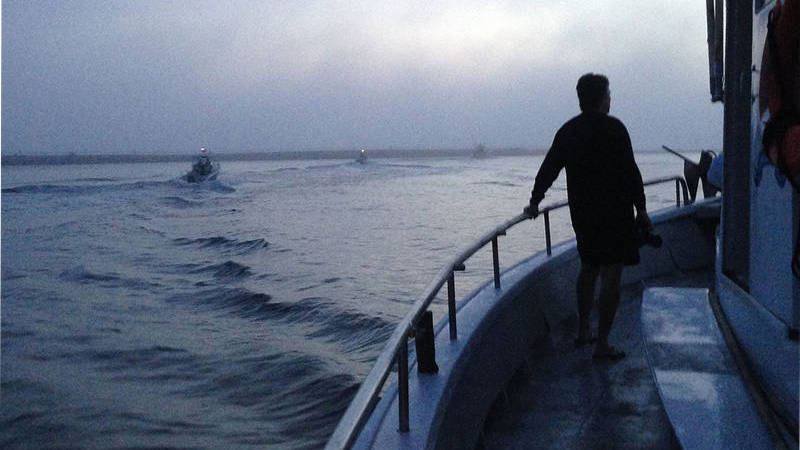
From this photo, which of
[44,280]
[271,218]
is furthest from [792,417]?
[271,218]

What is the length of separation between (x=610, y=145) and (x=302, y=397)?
4.57 metres

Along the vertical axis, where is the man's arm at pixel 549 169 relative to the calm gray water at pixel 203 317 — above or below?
above

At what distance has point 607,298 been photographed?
364 centimetres

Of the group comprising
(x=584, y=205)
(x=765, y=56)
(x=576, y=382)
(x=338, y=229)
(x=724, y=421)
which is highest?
(x=765, y=56)

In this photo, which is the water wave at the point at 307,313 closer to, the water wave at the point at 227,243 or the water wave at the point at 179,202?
the water wave at the point at 227,243

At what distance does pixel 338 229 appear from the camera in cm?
2409

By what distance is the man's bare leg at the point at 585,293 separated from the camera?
377cm

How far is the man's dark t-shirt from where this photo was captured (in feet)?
11.4

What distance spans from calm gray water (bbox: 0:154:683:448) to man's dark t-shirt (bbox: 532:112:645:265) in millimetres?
→ 3383

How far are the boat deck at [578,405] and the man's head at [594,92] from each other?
1.41 meters

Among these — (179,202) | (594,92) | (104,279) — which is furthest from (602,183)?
(179,202)

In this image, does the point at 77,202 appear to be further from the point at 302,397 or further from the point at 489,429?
the point at 489,429

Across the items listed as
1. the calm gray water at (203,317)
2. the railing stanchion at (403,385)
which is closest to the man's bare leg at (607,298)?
the railing stanchion at (403,385)

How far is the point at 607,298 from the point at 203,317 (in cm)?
815
